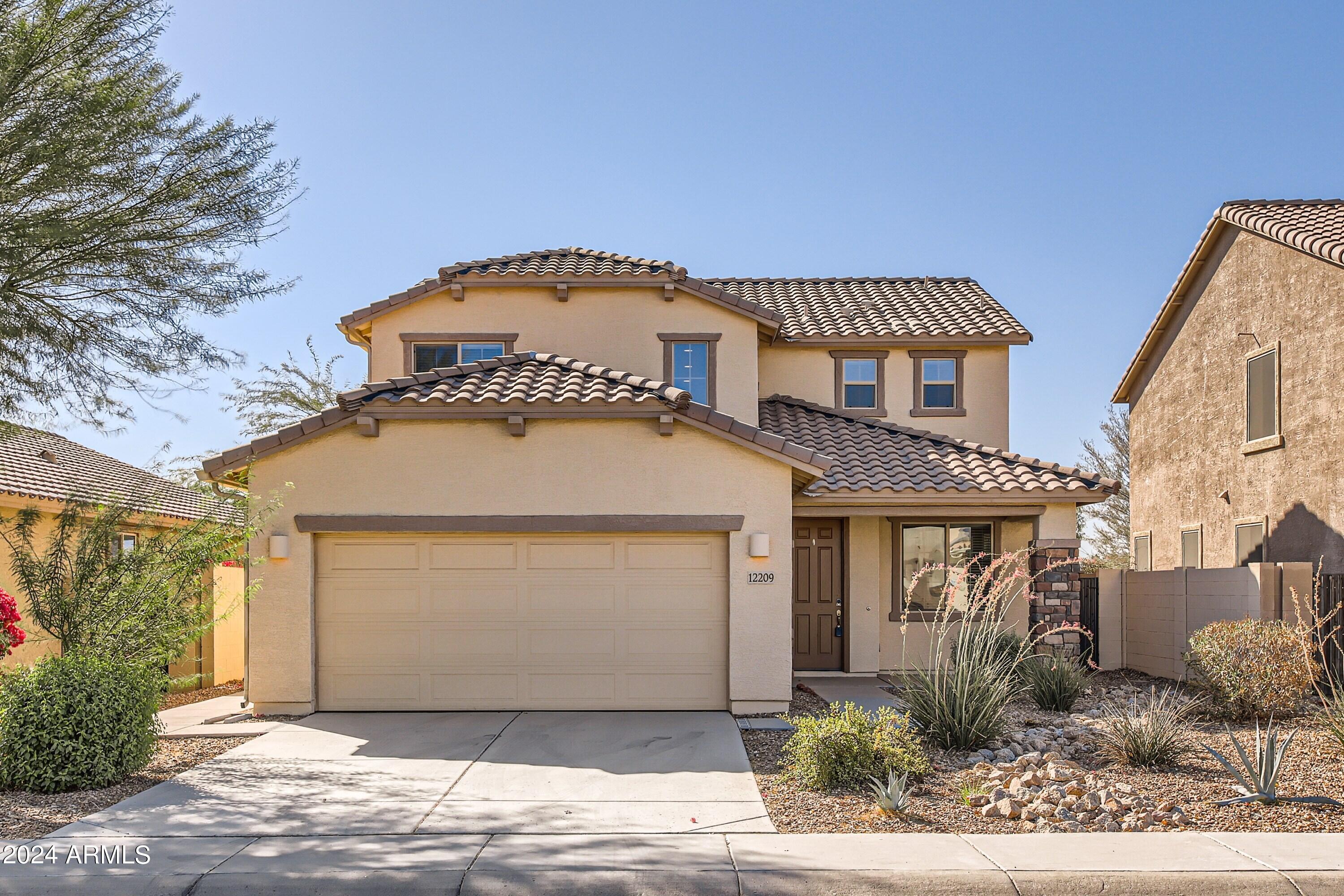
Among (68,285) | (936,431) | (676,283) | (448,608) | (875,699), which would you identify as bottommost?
(875,699)

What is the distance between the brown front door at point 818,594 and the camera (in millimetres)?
14797

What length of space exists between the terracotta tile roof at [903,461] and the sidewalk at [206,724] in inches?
292

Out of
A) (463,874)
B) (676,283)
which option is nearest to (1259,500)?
(676,283)

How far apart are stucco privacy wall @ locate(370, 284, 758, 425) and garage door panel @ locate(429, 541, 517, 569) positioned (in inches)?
184

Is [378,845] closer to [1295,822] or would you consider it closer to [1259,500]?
[1295,822]

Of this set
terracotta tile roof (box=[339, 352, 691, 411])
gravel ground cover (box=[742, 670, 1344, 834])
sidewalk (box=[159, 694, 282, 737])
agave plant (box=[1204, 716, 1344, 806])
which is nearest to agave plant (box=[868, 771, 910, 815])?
gravel ground cover (box=[742, 670, 1344, 834])

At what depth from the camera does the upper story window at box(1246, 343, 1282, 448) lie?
15516 millimetres

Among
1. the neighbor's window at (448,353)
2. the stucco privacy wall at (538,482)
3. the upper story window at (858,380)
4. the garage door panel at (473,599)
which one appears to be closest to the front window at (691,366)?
the upper story window at (858,380)

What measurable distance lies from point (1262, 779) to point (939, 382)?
9.95 meters

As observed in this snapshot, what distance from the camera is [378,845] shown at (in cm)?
662

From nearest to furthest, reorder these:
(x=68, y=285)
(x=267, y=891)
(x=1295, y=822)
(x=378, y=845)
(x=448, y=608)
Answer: (x=267, y=891) → (x=378, y=845) → (x=1295, y=822) → (x=68, y=285) → (x=448, y=608)

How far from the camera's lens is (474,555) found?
11570 mm

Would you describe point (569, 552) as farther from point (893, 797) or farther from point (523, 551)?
point (893, 797)

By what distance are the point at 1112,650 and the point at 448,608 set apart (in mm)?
10258
